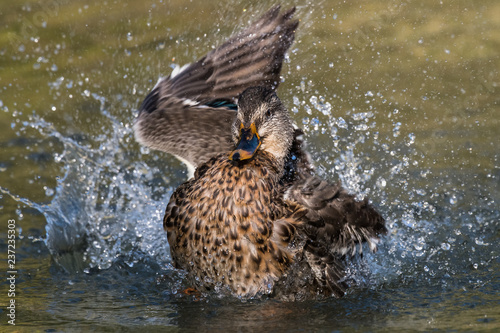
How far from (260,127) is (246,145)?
261mm

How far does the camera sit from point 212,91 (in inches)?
218

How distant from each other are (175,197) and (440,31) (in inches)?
229

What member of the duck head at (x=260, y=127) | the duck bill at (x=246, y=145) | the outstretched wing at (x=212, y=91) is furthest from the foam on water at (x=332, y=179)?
the duck bill at (x=246, y=145)

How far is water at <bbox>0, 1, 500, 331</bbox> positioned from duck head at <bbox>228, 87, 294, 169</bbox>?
90 centimetres

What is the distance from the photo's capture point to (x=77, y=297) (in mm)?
4242

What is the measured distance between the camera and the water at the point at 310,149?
158 inches

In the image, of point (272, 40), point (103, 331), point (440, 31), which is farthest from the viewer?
point (440, 31)

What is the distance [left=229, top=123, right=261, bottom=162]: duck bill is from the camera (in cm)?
384

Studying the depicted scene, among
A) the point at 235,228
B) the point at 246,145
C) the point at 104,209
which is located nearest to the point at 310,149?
the point at 104,209

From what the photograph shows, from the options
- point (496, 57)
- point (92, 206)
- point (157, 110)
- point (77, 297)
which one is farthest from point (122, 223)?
point (496, 57)

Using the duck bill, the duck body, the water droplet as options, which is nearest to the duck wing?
the duck body

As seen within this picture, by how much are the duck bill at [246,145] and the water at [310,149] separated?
34.0 inches

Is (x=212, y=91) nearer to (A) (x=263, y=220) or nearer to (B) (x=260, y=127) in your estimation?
(B) (x=260, y=127)

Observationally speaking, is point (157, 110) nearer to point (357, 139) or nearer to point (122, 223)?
point (122, 223)
